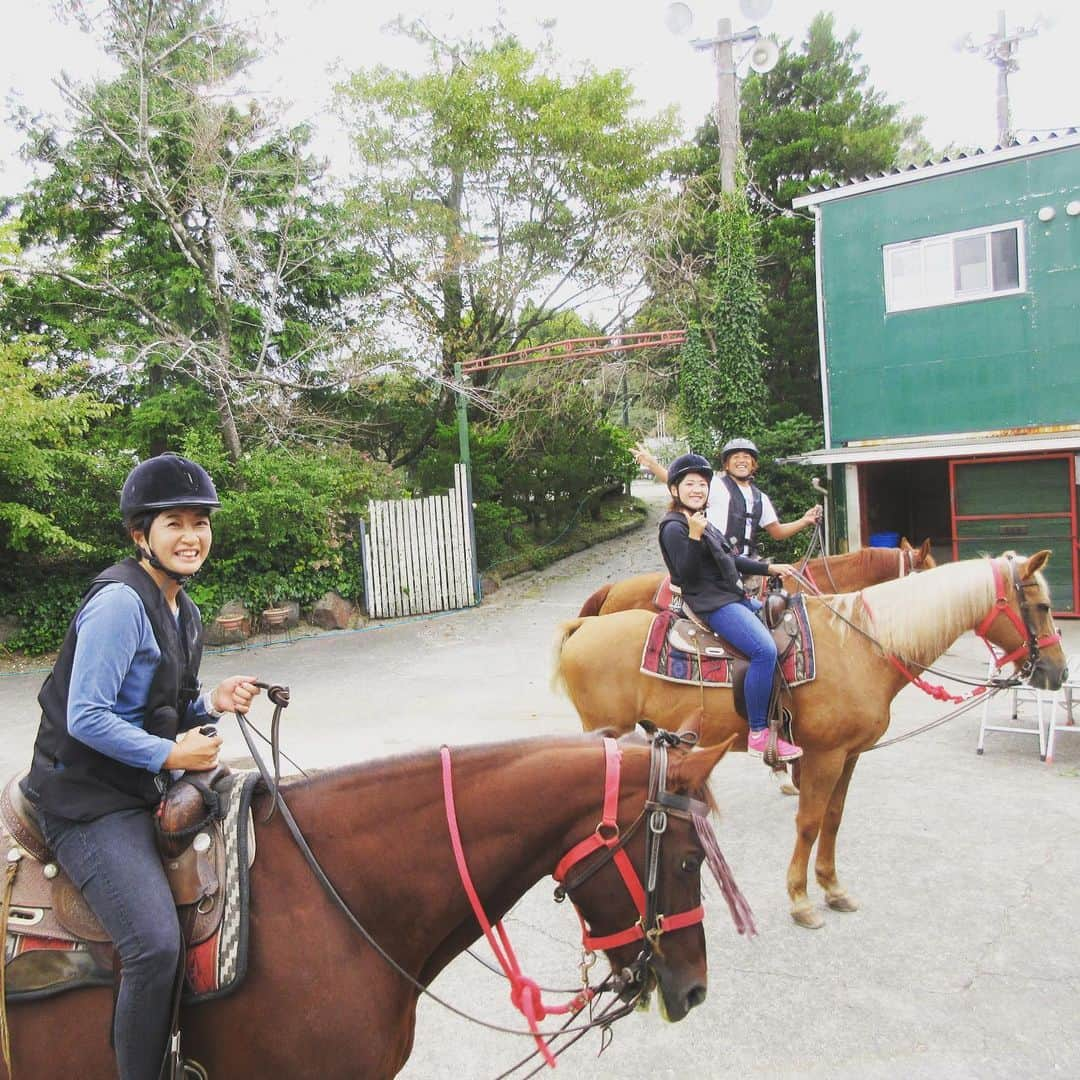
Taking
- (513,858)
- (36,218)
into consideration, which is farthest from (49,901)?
(36,218)

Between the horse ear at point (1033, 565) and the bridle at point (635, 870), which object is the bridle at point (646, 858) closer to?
the bridle at point (635, 870)

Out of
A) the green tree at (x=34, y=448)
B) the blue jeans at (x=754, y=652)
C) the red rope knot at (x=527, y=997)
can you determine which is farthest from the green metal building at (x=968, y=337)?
the red rope knot at (x=527, y=997)

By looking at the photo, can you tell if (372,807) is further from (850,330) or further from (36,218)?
(36,218)

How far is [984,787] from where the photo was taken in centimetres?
607

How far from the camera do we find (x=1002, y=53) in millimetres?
19641

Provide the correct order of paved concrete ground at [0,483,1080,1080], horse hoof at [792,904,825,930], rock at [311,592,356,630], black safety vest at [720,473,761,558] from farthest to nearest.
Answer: rock at [311,592,356,630]
black safety vest at [720,473,761,558]
horse hoof at [792,904,825,930]
paved concrete ground at [0,483,1080,1080]

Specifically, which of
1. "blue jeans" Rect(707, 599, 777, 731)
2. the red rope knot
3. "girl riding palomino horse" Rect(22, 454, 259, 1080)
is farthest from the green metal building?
"girl riding palomino horse" Rect(22, 454, 259, 1080)

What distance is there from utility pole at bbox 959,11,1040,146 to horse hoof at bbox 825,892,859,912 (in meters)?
20.8

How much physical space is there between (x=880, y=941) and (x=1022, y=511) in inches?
411

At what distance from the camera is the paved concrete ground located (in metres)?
3.27

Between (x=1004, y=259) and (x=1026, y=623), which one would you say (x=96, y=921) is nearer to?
(x=1026, y=623)

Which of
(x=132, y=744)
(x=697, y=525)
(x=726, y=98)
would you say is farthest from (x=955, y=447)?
(x=132, y=744)

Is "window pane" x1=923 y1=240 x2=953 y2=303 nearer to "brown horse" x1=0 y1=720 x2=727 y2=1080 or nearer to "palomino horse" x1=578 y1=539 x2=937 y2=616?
"palomino horse" x1=578 y1=539 x2=937 y2=616

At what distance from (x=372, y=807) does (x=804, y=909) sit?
303 cm
